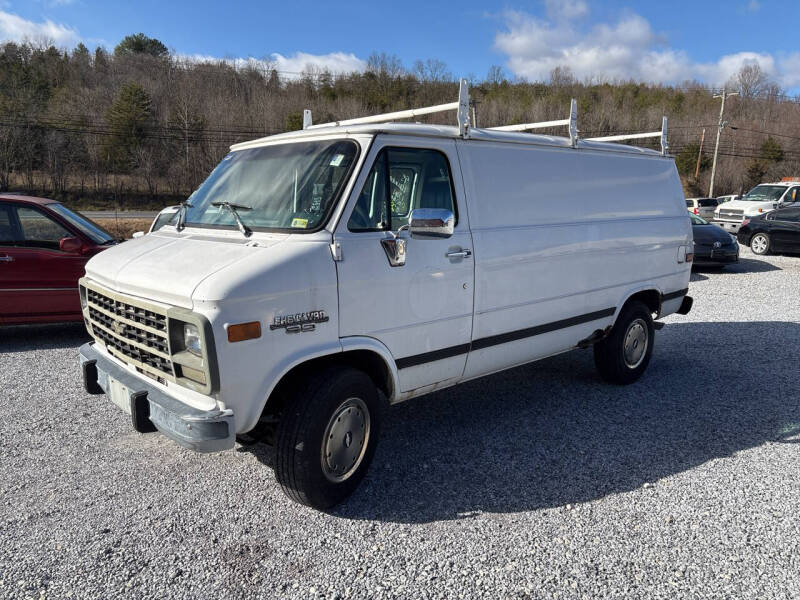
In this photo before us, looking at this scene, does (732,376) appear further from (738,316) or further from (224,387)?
(224,387)

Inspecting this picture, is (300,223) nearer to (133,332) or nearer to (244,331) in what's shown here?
(244,331)

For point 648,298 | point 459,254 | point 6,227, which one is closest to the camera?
point 459,254

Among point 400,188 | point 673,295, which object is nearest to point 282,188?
point 400,188

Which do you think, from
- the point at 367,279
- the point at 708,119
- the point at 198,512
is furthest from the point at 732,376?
the point at 708,119

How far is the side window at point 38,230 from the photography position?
7.03 metres

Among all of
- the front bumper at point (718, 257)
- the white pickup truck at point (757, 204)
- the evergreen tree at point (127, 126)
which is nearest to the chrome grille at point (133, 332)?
the front bumper at point (718, 257)

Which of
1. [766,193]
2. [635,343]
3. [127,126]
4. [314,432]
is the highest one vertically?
[127,126]

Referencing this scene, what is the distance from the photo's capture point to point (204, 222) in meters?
3.99

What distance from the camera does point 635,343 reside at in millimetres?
5980

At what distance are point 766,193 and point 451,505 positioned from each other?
970 inches

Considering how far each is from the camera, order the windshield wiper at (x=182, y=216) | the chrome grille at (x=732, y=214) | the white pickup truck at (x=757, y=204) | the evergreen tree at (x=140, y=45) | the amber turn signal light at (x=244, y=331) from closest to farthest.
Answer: the amber turn signal light at (x=244, y=331) → the windshield wiper at (x=182, y=216) → the white pickup truck at (x=757, y=204) → the chrome grille at (x=732, y=214) → the evergreen tree at (x=140, y=45)

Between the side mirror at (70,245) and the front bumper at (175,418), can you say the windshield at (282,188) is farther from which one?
the side mirror at (70,245)

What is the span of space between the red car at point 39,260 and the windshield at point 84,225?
3 cm

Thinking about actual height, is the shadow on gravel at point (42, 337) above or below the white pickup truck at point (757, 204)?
below
